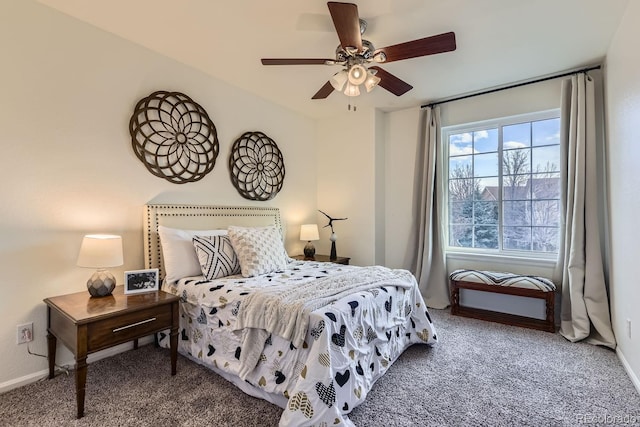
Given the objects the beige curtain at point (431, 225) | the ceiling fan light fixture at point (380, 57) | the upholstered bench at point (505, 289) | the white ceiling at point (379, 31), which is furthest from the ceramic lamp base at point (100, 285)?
the upholstered bench at point (505, 289)

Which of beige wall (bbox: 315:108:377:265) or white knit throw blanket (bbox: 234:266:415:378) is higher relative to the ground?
beige wall (bbox: 315:108:377:265)

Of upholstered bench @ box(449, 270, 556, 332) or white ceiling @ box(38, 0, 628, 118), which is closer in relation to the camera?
white ceiling @ box(38, 0, 628, 118)

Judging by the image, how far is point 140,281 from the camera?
7.44 ft

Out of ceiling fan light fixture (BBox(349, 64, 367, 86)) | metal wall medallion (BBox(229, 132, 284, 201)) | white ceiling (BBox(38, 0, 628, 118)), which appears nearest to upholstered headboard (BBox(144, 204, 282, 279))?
metal wall medallion (BBox(229, 132, 284, 201))

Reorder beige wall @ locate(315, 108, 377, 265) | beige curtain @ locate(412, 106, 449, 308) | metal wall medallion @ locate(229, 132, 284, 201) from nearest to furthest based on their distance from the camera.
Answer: metal wall medallion @ locate(229, 132, 284, 201), beige curtain @ locate(412, 106, 449, 308), beige wall @ locate(315, 108, 377, 265)

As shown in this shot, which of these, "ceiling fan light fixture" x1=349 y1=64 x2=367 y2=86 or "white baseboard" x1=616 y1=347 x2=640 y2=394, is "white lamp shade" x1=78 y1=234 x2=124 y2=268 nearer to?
"ceiling fan light fixture" x1=349 y1=64 x2=367 y2=86

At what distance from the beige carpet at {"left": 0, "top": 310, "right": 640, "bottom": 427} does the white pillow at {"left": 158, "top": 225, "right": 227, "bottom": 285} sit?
0.65m

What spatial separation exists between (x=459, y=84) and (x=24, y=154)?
386 cm

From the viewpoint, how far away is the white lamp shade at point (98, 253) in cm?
203

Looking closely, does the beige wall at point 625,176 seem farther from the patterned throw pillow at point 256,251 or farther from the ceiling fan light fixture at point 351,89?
the patterned throw pillow at point 256,251

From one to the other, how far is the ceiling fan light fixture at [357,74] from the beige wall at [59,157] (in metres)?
1.70

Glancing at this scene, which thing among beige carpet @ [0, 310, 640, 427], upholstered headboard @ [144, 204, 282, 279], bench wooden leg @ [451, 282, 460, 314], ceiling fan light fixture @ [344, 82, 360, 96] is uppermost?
ceiling fan light fixture @ [344, 82, 360, 96]

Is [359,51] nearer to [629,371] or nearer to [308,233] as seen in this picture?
[308,233]

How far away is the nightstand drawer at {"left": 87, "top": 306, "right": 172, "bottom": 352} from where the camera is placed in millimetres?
1788
